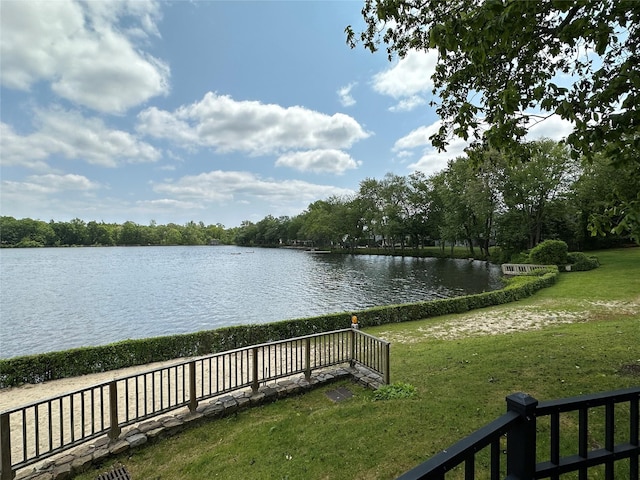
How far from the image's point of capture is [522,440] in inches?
57.9

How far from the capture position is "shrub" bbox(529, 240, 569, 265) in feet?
87.1

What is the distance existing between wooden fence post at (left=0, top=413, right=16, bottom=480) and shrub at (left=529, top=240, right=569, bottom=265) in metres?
32.1

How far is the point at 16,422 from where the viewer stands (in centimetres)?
663

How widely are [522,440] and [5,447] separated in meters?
5.83

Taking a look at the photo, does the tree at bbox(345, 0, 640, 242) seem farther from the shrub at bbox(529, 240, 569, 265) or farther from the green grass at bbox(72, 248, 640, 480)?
the shrub at bbox(529, 240, 569, 265)

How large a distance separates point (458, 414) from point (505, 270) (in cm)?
2911

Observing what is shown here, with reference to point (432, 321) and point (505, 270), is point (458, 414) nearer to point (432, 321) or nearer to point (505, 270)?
point (432, 321)

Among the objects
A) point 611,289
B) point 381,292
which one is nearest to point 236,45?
point 381,292

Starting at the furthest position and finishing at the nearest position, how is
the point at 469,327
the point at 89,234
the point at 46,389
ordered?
the point at 89,234, the point at 469,327, the point at 46,389

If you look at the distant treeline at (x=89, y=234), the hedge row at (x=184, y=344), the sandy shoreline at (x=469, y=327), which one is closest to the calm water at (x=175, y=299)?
the hedge row at (x=184, y=344)

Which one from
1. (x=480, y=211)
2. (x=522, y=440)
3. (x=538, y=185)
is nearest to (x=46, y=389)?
(x=522, y=440)

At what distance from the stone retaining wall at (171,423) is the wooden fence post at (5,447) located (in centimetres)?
21

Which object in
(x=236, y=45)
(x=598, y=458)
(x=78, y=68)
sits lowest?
(x=598, y=458)

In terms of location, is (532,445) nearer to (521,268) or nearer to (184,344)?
(184,344)
